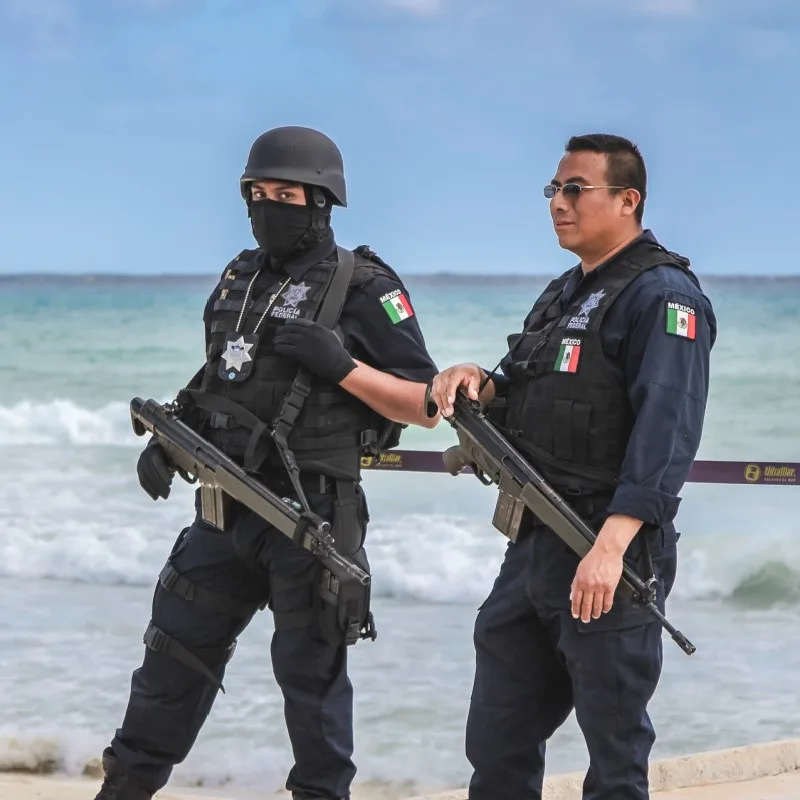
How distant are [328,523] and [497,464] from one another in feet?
1.55

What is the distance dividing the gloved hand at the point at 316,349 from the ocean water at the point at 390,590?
6.96ft

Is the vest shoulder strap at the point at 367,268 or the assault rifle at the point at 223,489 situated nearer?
the assault rifle at the point at 223,489

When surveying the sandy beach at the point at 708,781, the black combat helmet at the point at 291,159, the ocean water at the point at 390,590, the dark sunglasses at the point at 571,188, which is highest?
the black combat helmet at the point at 291,159

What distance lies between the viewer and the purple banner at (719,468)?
14.1 feet

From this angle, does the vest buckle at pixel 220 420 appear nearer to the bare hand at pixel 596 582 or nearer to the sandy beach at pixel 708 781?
the bare hand at pixel 596 582

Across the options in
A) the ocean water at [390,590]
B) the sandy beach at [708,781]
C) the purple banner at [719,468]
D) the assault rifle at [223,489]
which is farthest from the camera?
the ocean water at [390,590]

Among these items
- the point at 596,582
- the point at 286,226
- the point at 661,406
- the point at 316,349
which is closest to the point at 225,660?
the point at 316,349

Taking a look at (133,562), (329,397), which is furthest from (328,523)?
(133,562)

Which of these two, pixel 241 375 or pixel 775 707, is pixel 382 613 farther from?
pixel 241 375

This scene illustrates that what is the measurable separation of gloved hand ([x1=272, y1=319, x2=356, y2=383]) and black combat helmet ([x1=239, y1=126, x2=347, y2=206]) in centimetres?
36

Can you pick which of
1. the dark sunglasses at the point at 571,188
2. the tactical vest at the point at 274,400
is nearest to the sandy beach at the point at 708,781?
the tactical vest at the point at 274,400

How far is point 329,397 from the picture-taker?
134 inches

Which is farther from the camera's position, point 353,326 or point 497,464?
point 353,326

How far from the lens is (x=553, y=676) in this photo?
307 cm
